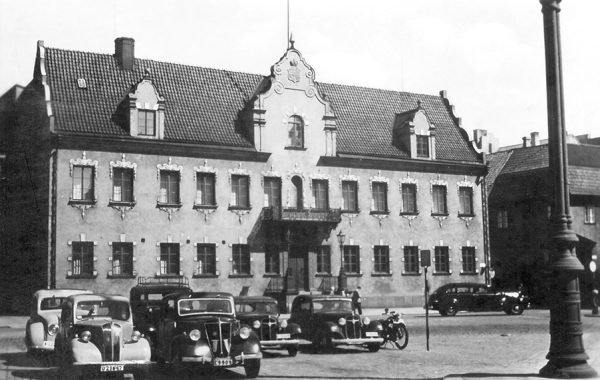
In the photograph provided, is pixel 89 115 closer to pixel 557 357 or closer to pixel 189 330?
pixel 189 330

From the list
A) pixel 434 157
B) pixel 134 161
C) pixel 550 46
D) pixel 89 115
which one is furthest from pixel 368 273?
pixel 550 46

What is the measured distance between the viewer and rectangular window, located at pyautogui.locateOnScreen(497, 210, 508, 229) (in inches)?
2106

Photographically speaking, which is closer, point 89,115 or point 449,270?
point 89,115

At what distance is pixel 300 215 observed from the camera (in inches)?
1526

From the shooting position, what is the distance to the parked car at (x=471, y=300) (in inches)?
1426

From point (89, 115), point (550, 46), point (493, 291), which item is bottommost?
point (493, 291)

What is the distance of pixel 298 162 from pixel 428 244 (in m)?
9.53

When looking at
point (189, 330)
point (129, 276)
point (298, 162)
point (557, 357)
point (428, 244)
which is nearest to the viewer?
point (557, 357)

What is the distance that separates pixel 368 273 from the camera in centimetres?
4153

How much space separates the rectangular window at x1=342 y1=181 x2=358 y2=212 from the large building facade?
0.12m

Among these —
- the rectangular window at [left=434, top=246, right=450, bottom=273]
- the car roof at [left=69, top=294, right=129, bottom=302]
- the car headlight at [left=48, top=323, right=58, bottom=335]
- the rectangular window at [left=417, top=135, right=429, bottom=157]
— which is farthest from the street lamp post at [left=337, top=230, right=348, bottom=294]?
the car roof at [left=69, top=294, right=129, bottom=302]

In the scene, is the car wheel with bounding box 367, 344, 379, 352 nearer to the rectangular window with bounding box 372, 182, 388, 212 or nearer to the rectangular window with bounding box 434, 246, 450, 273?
the rectangular window with bounding box 372, 182, 388, 212

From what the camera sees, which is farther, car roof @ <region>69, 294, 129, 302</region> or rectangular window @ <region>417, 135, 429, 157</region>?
rectangular window @ <region>417, 135, 429, 157</region>

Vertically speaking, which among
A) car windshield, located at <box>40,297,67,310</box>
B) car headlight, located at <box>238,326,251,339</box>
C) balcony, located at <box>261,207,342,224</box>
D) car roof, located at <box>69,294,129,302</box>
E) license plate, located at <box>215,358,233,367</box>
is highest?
balcony, located at <box>261,207,342,224</box>
